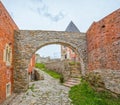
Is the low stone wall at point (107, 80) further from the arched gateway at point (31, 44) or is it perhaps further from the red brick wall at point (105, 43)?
the arched gateway at point (31, 44)

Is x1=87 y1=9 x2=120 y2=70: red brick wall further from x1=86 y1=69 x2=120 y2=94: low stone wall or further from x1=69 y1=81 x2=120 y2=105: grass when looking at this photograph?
x1=69 y1=81 x2=120 y2=105: grass

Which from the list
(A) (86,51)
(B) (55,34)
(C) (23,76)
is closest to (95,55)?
(A) (86,51)

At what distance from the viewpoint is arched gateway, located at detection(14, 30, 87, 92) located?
38.2ft

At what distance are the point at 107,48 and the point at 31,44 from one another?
536cm

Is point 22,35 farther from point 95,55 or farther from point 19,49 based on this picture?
point 95,55


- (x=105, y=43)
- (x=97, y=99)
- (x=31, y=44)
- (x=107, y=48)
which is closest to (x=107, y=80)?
(x=97, y=99)

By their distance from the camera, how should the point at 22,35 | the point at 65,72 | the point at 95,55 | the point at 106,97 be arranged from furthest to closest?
1. the point at 65,72
2. the point at 22,35
3. the point at 95,55
4. the point at 106,97

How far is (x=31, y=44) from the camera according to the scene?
39.3 ft

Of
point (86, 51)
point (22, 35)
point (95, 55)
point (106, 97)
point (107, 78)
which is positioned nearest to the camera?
point (106, 97)

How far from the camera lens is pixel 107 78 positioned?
353 inches

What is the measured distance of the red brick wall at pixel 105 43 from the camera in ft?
27.9

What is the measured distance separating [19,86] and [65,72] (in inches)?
217

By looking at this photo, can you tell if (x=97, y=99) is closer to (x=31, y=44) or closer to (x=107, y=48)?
(x=107, y=48)

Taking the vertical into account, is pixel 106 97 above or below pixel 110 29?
below
